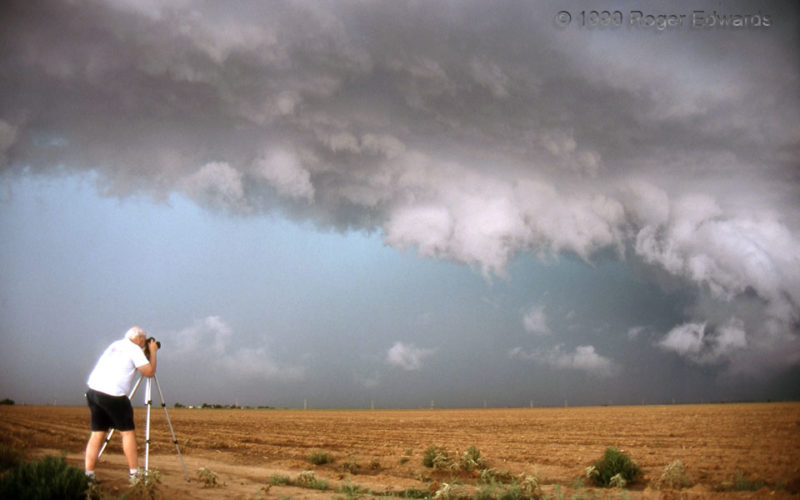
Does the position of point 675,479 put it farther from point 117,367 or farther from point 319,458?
point 117,367

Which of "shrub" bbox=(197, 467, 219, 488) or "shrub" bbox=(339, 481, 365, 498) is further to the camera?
"shrub" bbox=(197, 467, 219, 488)

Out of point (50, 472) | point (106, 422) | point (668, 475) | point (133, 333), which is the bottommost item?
point (668, 475)

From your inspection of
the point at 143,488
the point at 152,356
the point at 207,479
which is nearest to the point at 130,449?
the point at 143,488

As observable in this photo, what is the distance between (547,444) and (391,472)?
11172 millimetres

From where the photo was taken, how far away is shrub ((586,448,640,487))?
498 inches

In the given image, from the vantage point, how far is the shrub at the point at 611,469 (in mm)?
12641

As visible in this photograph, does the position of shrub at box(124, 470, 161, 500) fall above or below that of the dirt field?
above

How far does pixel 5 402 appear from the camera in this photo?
290 feet

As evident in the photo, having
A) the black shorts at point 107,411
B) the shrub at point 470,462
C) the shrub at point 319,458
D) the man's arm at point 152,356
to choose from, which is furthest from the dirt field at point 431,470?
the man's arm at point 152,356

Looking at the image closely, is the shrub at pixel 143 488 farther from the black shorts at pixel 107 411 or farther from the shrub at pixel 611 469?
the shrub at pixel 611 469

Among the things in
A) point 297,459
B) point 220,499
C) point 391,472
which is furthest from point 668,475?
point 297,459

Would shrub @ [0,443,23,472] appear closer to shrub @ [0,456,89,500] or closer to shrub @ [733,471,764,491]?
shrub @ [0,456,89,500]

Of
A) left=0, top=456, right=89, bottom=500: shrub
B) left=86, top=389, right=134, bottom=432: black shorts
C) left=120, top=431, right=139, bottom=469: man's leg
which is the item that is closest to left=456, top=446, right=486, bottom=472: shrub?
left=120, top=431, right=139, bottom=469: man's leg

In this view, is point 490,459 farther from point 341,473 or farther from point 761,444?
point 761,444
